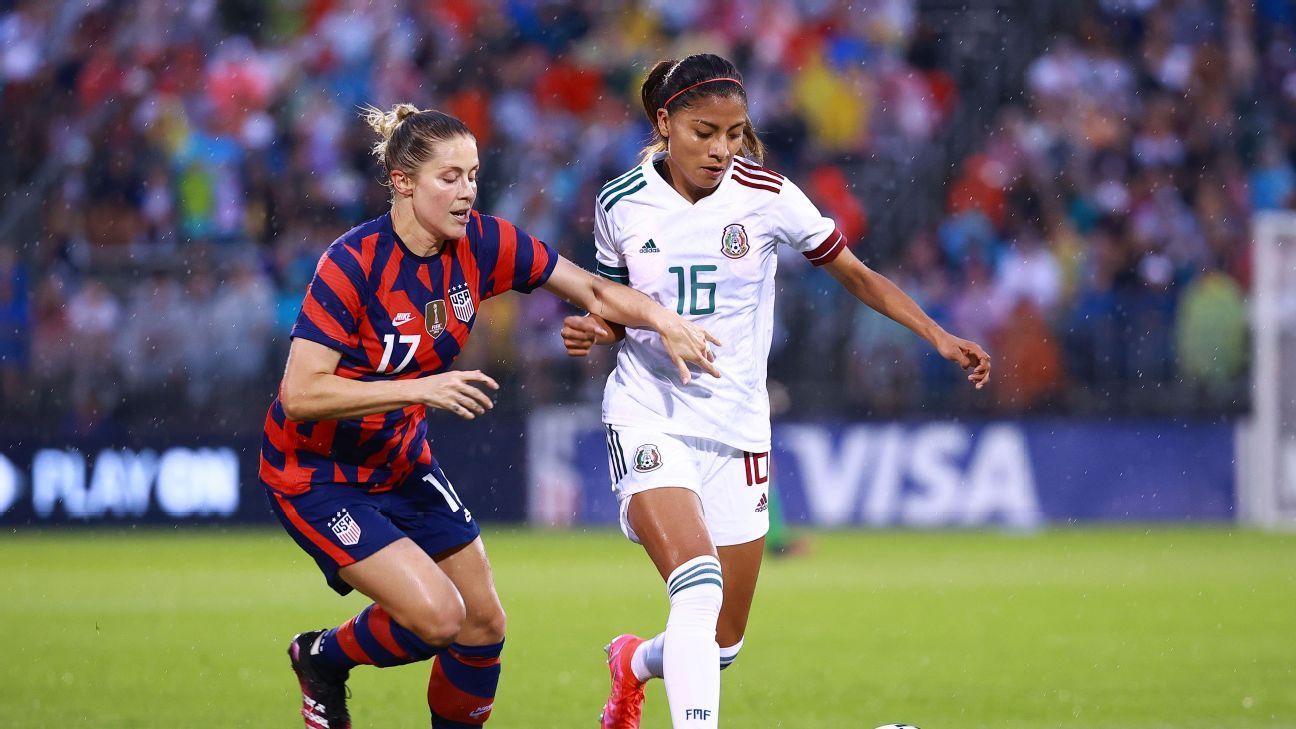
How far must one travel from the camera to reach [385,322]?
5.62 meters

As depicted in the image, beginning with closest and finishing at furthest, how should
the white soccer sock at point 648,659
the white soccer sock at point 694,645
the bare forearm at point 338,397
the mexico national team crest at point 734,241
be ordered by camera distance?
the bare forearm at point 338,397
the white soccer sock at point 694,645
the mexico national team crest at point 734,241
the white soccer sock at point 648,659

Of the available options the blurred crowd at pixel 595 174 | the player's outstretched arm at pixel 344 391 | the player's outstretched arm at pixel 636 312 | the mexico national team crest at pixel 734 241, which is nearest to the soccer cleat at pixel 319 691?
the player's outstretched arm at pixel 344 391

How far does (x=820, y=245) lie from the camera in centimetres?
618

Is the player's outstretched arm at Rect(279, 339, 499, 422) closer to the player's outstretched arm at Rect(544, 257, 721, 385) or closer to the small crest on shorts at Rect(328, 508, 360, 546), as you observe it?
the small crest on shorts at Rect(328, 508, 360, 546)

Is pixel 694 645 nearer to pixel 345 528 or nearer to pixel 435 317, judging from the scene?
pixel 345 528

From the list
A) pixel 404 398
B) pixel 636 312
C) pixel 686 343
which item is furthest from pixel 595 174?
pixel 404 398

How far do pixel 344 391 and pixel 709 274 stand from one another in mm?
1381

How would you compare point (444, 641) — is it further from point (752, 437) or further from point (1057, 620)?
point (1057, 620)

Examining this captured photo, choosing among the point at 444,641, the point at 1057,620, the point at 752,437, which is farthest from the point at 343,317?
the point at 1057,620

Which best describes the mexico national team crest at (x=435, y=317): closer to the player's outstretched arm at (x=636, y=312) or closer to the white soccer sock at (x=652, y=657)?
the player's outstretched arm at (x=636, y=312)

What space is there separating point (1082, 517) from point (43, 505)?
9.66 metres

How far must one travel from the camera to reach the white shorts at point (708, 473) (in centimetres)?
592

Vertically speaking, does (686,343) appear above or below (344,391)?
above

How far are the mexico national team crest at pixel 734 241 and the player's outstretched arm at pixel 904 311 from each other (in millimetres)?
392
